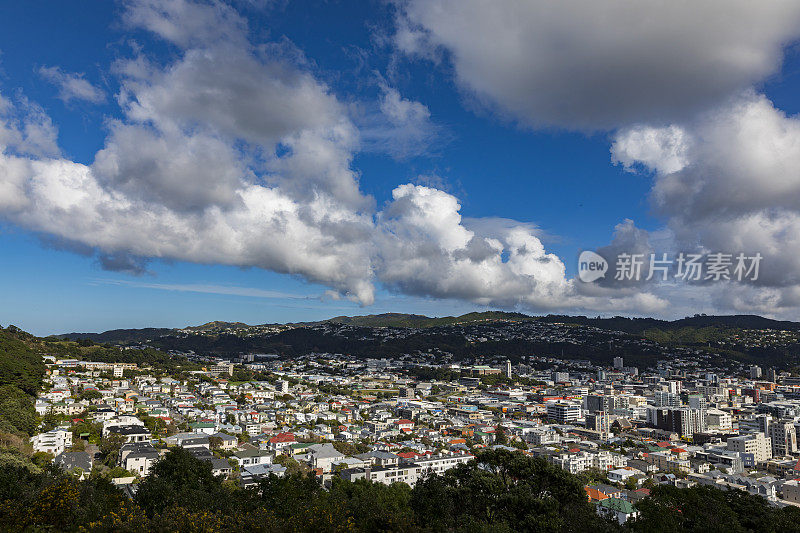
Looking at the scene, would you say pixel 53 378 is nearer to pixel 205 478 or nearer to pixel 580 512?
pixel 205 478

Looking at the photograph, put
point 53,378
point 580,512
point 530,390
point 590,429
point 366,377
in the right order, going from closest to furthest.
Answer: point 580,512 < point 53,378 < point 590,429 < point 530,390 < point 366,377

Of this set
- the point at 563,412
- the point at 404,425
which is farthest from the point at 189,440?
the point at 563,412

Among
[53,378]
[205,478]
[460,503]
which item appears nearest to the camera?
[460,503]

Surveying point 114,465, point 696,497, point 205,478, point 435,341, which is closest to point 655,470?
point 696,497

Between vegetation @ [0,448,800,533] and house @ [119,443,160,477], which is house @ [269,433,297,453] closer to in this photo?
house @ [119,443,160,477]

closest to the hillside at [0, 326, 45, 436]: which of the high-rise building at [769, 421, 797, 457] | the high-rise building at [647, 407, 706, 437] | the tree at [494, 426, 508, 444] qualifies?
the tree at [494, 426, 508, 444]

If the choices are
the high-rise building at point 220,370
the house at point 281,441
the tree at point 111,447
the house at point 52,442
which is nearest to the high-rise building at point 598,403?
the house at point 281,441

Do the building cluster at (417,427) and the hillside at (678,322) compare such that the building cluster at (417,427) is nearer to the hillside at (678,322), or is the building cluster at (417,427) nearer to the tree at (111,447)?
the tree at (111,447)
